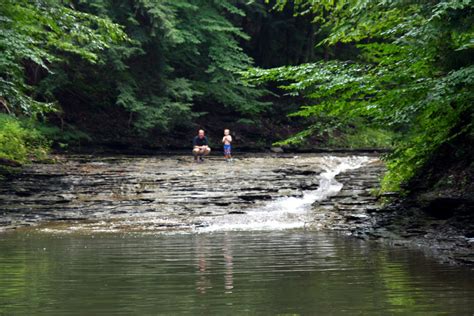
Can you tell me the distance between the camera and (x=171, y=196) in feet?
60.4

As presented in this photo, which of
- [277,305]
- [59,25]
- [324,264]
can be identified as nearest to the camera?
[277,305]

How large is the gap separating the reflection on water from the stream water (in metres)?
0.02

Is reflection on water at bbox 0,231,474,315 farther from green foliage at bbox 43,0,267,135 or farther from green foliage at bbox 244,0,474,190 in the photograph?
green foliage at bbox 43,0,267,135

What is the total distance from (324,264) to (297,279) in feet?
4.49

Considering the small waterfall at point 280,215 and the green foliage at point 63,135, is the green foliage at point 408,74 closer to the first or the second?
the small waterfall at point 280,215

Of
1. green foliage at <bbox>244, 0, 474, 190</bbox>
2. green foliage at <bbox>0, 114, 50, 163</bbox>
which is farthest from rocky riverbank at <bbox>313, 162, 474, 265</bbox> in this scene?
green foliage at <bbox>0, 114, 50, 163</bbox>

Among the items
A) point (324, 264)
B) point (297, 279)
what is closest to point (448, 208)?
point (324, 264)

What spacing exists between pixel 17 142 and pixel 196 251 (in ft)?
44.6

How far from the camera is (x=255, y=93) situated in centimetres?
3597

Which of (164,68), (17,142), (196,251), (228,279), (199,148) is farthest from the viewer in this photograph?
(164,68)

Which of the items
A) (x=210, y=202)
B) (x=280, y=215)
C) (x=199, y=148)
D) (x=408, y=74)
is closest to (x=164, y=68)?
(x=199, y=148)

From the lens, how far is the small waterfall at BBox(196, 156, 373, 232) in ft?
50.0

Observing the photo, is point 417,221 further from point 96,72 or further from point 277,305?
point 96,72

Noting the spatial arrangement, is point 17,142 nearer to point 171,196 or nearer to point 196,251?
point 171,196
